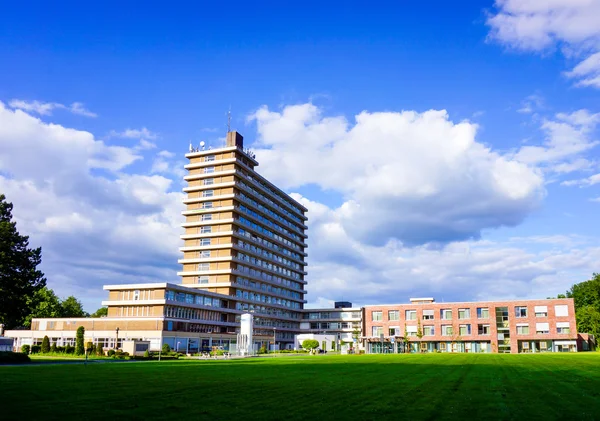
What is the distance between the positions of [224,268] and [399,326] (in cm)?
4706

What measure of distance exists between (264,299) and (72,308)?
56.3 metres

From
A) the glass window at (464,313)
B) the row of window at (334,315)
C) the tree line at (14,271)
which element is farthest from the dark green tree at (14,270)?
the row of window at (334,315)

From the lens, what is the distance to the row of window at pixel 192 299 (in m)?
108

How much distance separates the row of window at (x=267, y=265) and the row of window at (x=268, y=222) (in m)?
11.3

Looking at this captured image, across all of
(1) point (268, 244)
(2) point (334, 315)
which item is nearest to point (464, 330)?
(2) point (334, 315)

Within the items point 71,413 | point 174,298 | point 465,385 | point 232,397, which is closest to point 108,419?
point 71,413

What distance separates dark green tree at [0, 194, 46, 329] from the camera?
80312 mm

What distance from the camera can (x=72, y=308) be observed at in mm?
152875

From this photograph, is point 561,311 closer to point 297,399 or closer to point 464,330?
point 464,330

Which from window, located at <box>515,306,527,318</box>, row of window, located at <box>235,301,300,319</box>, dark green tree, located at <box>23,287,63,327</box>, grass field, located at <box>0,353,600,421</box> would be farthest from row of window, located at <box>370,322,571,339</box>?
grass field, located at <box>0,353,600,421</box>

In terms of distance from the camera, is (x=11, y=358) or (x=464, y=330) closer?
(x=11, y=358)

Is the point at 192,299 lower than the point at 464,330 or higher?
higher

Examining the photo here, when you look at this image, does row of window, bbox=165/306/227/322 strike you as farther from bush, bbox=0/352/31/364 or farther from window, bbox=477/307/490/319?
window, bbox=477/307/490/319

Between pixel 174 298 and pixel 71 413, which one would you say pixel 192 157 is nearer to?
pixel 174 298
